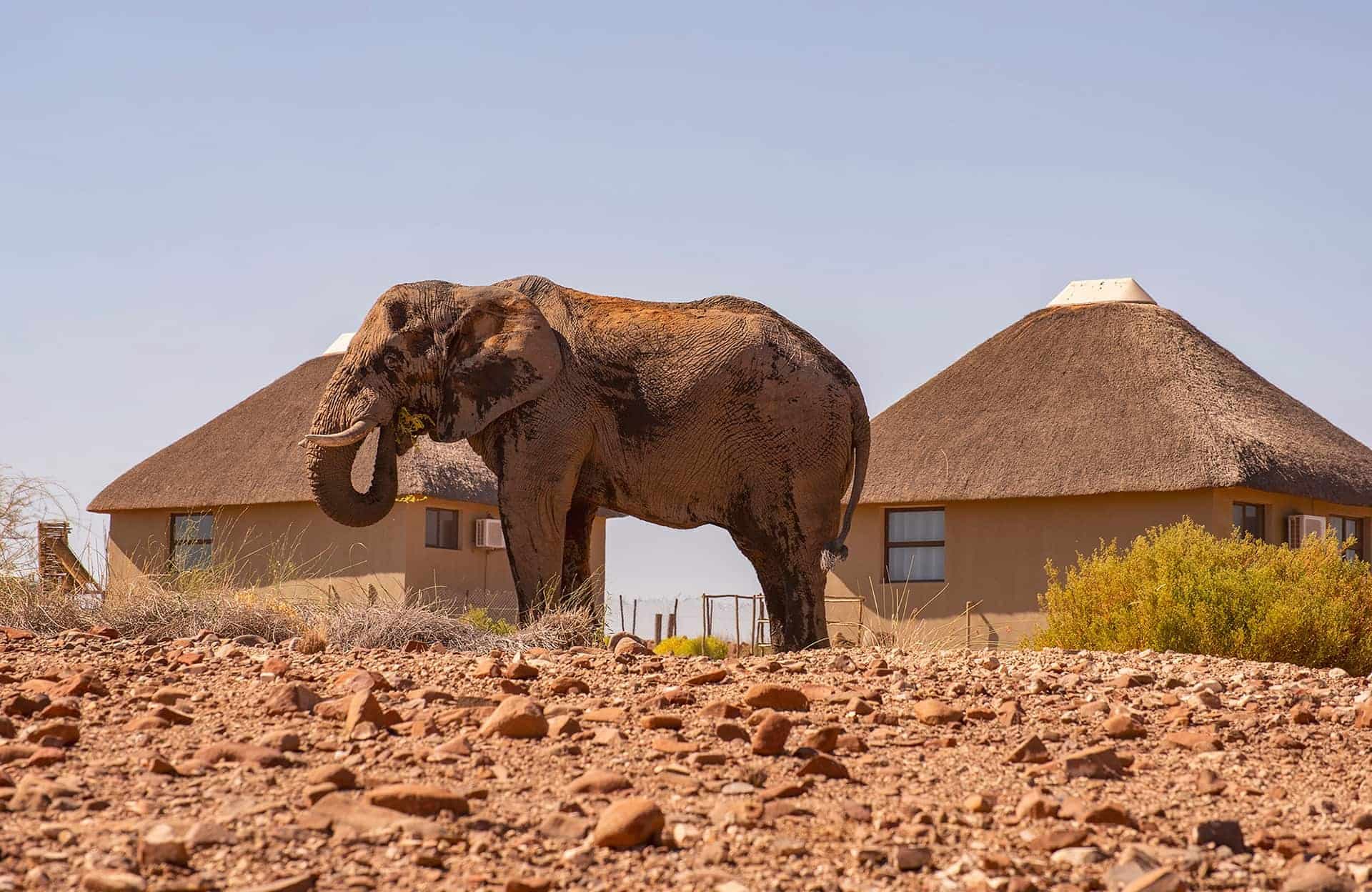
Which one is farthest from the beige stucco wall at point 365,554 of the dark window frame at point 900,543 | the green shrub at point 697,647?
the green shrub at point 697,647

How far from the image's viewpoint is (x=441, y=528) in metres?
21.1

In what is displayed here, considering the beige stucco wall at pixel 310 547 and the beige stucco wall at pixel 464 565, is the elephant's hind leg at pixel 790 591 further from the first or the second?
the beige stucco wall at pixel 310 547

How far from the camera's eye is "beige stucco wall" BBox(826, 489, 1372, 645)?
685 inches

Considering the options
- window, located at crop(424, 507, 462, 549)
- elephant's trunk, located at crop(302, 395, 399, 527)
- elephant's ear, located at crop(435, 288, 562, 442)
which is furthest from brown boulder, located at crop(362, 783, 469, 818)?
window, located at crop(424, 507, 462, 549)

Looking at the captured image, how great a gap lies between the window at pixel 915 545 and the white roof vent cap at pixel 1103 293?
4.24 metres

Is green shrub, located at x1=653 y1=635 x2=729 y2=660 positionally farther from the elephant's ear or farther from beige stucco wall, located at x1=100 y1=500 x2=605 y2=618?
the elephant's ear

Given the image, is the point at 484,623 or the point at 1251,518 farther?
the point at 1251,518

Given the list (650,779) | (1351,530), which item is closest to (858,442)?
(650,779)

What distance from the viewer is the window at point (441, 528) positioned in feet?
68.2

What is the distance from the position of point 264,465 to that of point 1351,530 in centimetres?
1482

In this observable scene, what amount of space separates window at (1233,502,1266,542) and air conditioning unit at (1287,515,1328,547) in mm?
350

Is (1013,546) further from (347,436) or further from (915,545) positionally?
(347,436)

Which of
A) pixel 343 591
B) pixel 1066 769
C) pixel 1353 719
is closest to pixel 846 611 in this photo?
pixel 343 591

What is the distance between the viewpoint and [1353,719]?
5.54m
